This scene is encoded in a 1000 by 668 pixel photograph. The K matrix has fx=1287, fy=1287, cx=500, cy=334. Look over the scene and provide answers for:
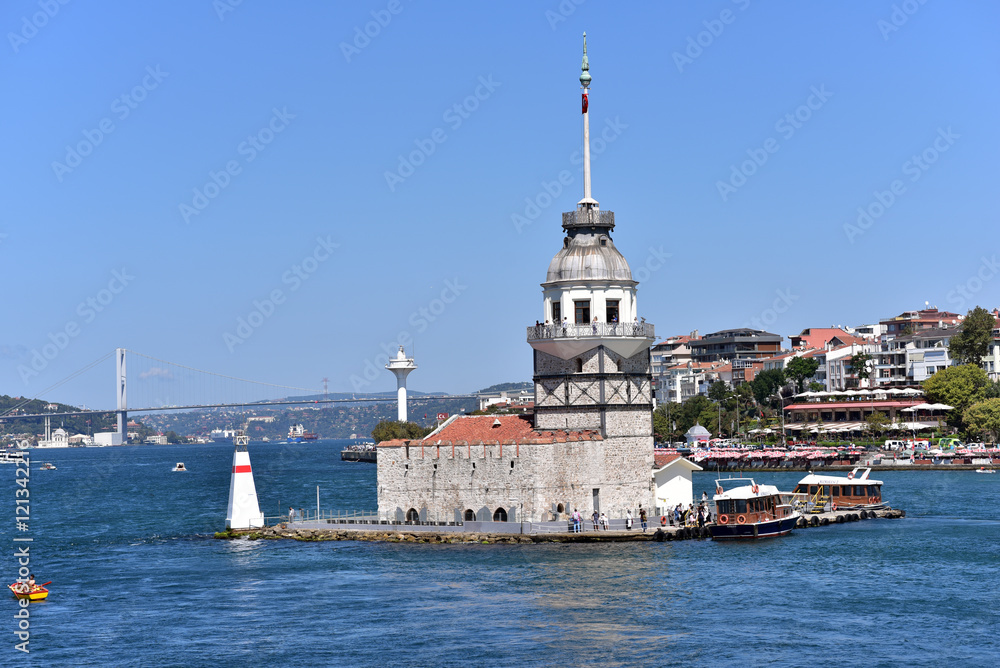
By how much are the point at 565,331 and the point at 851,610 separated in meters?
18.8

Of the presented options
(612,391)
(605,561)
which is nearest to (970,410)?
(612,391)

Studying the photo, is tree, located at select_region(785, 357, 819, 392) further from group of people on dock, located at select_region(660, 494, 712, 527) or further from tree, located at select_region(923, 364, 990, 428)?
group of people on dock, located at select_region(660, 494, 712, 527)

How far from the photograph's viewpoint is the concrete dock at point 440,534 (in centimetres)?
4894

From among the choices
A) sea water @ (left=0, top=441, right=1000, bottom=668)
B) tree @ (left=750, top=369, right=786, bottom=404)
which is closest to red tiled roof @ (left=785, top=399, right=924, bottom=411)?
tree @ (left=750, top=369, right=786, bottom=404)

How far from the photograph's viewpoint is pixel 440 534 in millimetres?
50031

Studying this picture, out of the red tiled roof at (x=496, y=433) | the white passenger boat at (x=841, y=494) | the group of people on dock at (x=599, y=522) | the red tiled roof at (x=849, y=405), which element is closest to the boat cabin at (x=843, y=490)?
the white passenger boat at (x=841, y=494)

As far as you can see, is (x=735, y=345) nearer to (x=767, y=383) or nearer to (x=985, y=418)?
(x=767, y=383)

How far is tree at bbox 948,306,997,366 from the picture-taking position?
414 ft

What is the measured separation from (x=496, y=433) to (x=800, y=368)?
9816 cm

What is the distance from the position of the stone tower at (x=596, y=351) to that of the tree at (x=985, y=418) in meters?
69.4

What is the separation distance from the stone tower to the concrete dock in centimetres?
298

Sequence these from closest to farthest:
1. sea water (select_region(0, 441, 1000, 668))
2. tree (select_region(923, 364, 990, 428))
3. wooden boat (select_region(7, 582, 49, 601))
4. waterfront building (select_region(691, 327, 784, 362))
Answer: sea water (select_region(0, 441, 1000, 668))
wooden boat (select_region(7, 582, 49, 601))
tree (select_region(923, 364, 990, 428))
waterfront building (select_region(691, 327, 784, 362))

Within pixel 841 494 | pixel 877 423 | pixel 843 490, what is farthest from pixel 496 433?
pixel 877 423

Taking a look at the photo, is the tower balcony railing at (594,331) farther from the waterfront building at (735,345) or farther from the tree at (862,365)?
the waterfront building at (735,345)
